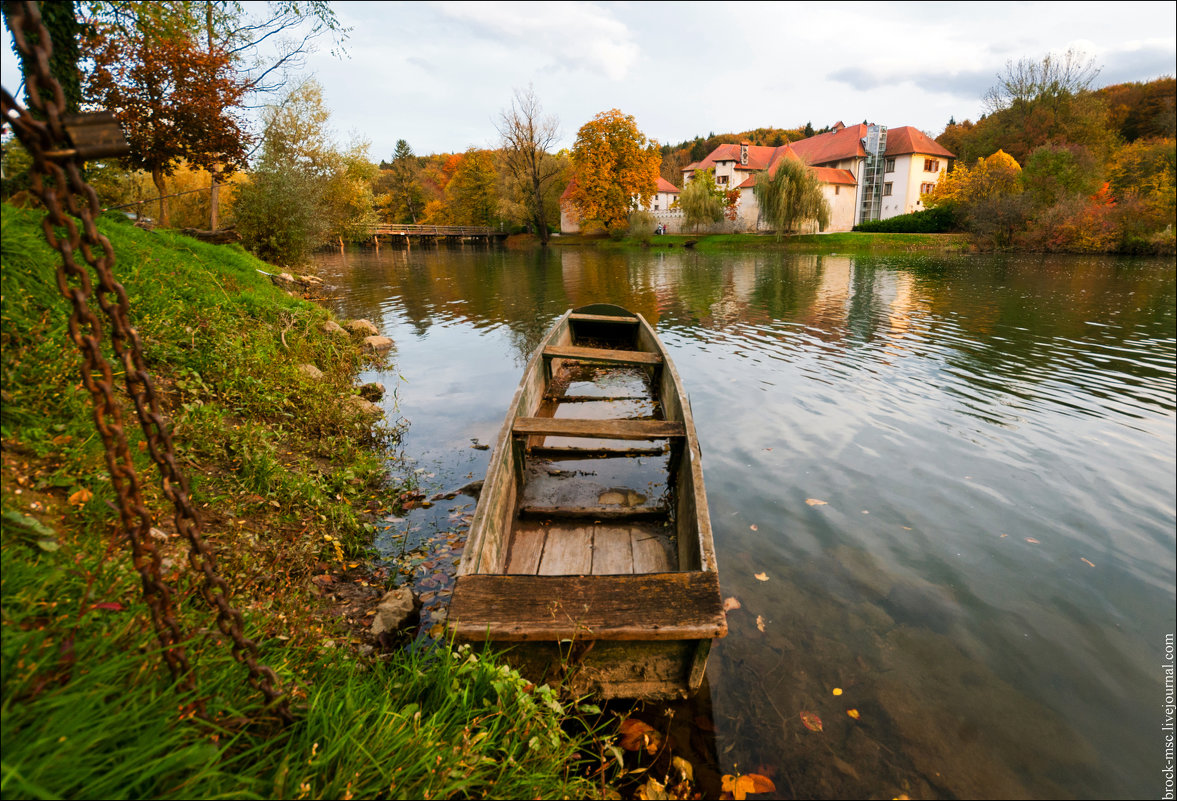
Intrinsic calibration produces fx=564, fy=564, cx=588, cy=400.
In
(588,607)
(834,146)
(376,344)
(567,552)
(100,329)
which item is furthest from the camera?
(834,146)

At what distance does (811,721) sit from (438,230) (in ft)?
222

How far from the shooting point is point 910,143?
61000 millimetres

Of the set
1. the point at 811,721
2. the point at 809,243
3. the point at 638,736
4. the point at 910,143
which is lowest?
the point at 811,721

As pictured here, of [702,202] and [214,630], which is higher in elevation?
[702,202]

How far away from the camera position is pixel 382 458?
23.2ft

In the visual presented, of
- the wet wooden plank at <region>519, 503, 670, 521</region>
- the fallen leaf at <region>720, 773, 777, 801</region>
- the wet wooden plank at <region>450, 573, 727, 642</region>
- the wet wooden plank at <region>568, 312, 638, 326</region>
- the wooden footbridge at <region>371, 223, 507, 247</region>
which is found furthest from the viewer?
the wooden footbridge at <region>371, 223, 507, 247</region>

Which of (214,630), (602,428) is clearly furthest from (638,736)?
(602,428)

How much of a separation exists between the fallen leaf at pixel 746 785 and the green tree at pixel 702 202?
198 feet

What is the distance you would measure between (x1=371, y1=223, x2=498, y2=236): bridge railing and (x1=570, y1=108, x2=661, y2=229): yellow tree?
15922mm

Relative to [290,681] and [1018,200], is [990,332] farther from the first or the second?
[1018,200]

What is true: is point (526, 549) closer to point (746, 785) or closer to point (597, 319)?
point (746, 785)

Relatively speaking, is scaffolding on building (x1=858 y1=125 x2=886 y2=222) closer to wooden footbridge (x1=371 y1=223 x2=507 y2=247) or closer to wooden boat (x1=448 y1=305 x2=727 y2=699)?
wooden footbridge (x1=371 y1=223 x2=507 y2=247)

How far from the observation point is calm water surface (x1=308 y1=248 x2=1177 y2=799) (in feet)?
11.4

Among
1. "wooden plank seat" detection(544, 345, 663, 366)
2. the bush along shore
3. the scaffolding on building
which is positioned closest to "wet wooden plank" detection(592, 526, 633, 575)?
the bush along shore
